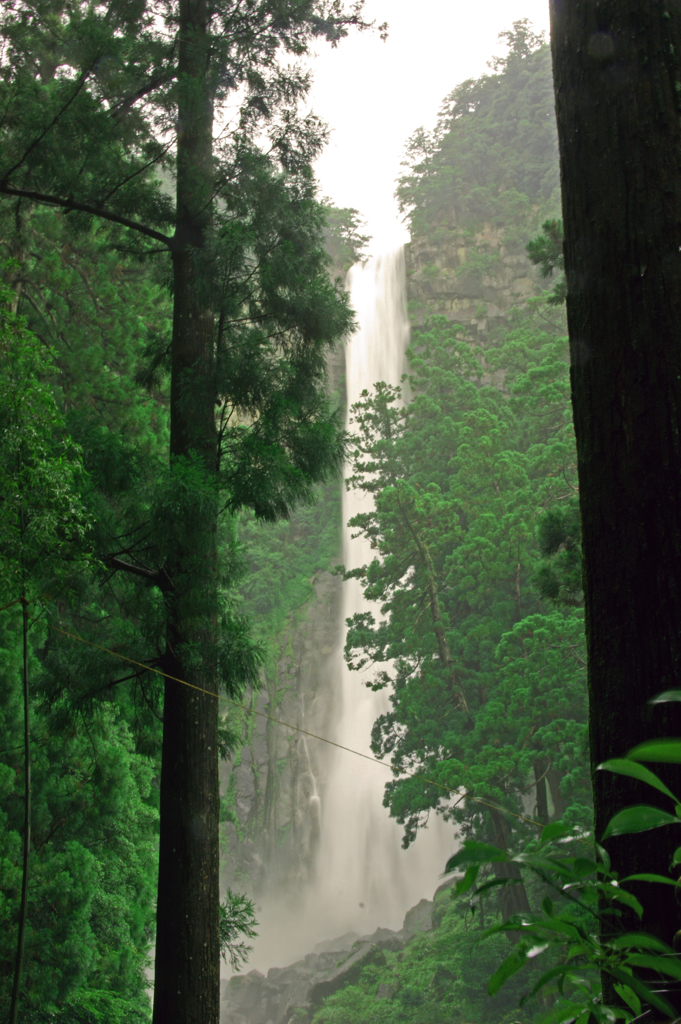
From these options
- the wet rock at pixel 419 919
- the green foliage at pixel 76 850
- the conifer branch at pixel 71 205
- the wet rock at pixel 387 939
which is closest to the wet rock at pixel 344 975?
the wet rock at pixel 387 939

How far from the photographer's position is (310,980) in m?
14.3

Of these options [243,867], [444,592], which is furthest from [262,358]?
[243,867]

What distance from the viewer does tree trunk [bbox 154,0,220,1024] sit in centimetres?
339

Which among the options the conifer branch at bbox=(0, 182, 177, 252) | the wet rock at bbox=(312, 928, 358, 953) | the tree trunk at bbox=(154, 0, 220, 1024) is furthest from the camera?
the wet rock at bbox=(312, 928, 358, 953)

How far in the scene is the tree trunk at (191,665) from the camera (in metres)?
3.39

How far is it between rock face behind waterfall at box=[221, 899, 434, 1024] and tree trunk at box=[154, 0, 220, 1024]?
1095 centimetres

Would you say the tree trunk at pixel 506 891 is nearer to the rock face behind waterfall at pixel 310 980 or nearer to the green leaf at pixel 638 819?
the rock face behind waterfall at pixel 310 980

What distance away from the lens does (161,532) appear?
12.3 ft

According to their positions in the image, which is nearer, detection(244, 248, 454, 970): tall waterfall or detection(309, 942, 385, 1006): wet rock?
detection(309, 942, 385, 1006): wet rock

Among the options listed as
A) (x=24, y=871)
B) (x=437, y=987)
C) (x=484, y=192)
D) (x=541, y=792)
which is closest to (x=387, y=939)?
(x=437, y=987)

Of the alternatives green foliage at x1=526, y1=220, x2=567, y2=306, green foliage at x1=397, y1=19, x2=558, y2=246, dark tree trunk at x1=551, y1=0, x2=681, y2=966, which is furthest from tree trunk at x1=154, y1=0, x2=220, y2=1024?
green foliage at x1=397, y1=19, x2=558, y2=246

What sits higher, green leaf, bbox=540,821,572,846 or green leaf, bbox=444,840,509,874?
green leaf, bbox=540,821,572,846

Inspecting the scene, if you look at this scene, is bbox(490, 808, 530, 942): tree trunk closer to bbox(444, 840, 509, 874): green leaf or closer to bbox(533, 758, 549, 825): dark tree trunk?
bbox(533, 758, 549, 825): dark tree trunk

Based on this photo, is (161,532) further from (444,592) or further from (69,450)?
(444,592)
